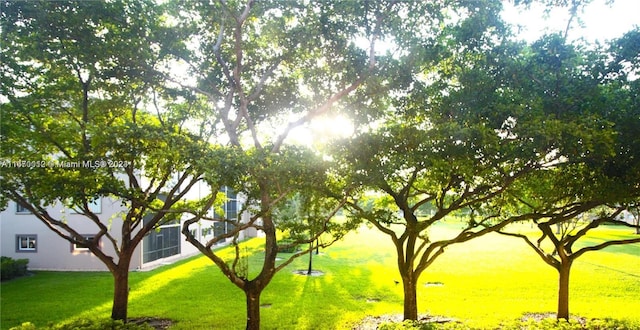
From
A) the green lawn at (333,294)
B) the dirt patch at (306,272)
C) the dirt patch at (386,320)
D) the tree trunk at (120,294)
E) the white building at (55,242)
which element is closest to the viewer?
the tree trunk at (120,294)

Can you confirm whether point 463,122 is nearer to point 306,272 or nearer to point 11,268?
point 306,272

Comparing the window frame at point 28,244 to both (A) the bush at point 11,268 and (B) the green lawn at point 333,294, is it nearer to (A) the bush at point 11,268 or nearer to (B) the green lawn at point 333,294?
(A) the bush at point 11,268

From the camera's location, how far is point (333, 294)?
18.0 m

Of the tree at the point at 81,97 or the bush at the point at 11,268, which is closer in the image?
the tree at the point at 81,97

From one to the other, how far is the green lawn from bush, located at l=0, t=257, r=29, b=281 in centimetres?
84

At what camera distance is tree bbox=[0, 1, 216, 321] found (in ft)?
28.8

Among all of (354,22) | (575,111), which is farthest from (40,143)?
(575,111)

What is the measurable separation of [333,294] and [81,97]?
12563 millimetres

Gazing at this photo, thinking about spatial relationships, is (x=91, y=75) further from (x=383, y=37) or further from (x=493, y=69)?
(x=493, y=69)

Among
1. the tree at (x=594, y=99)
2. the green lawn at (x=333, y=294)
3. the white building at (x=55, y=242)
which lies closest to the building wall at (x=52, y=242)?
the white building at (x=55, y=242)

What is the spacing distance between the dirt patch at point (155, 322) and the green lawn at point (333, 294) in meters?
0.35

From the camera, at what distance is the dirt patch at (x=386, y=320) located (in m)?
13.2

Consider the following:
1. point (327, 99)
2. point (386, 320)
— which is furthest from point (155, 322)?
point (327, 99)

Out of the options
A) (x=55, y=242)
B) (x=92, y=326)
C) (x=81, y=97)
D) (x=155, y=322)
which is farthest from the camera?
(x=55, y=242)
